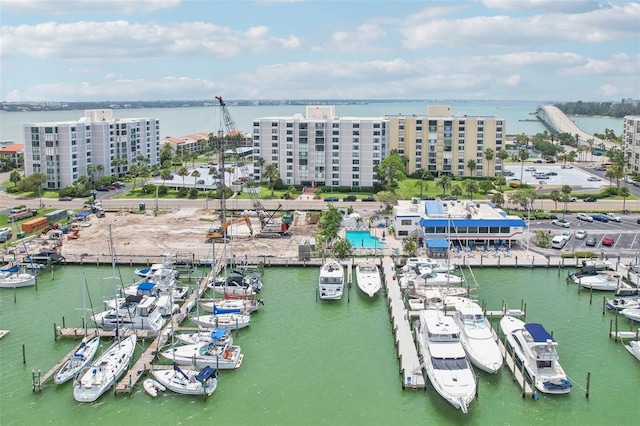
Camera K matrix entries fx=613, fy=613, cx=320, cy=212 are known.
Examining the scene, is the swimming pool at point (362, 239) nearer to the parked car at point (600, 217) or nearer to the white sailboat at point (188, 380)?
the parked car at point (600, 217)

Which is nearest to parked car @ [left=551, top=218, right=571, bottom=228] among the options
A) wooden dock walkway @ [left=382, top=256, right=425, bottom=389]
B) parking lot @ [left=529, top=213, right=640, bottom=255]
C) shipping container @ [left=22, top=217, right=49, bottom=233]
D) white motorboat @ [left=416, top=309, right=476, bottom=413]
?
parking lot @ [left=529, top=213, right=640, bottom=255]

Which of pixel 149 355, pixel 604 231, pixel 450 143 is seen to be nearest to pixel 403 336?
pixel 149 355

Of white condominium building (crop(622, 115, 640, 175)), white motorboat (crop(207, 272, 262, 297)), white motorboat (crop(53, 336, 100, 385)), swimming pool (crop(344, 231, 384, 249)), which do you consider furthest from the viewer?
white condominium building (crop(622, 115, 640, 175))

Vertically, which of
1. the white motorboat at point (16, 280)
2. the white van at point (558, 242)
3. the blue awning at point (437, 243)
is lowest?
the white motorboat at point (16, 280)

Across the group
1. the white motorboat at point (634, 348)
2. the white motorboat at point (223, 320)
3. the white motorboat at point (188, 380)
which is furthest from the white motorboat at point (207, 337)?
the white motorboat at point (634, 348)

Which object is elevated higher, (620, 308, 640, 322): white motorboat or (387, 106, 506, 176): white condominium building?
(387, 106, 506, 176): white condominium building

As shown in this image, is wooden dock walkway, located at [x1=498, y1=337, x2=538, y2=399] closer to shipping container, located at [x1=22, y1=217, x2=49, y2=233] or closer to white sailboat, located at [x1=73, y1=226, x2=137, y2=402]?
white sailboat, located at [x1=73, y1=226, x2=137, y2=402]
